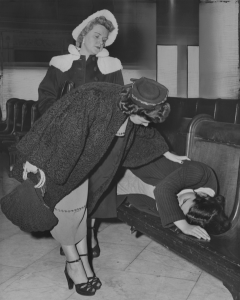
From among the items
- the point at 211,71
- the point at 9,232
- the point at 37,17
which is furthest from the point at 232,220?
the point at 37,17

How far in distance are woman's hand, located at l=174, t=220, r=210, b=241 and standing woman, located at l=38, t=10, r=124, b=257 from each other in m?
1.36

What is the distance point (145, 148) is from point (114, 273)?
77 centimetres

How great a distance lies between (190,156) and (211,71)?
5014mm

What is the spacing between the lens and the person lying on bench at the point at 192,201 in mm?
2000

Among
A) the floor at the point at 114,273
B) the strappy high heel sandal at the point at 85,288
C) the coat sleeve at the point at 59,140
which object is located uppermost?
the coat sleeve at the point at 59,140

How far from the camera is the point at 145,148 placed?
242cm

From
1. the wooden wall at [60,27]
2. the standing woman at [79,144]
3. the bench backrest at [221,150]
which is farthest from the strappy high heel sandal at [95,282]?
the wooden wall at [60,27]

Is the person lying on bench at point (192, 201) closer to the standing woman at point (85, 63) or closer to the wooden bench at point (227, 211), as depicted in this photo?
the wooden bench at point (227, 211)

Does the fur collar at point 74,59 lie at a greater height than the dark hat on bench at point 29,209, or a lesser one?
greater

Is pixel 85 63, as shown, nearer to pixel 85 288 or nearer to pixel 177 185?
pixel 177 185

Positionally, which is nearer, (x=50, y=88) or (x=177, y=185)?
(x=177, y=185)

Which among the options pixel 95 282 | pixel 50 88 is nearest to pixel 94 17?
pixel 50 88

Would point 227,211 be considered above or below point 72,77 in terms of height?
below

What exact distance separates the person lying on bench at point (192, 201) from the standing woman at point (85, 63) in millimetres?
1185
